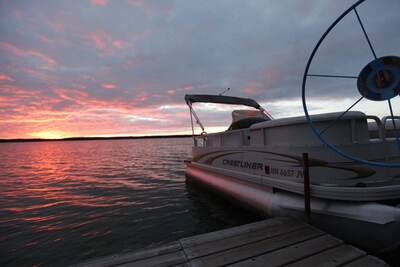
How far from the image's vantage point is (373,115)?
4188mm

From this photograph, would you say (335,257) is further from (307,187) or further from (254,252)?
(307,187)

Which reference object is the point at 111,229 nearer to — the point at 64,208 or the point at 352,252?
the point at 64,208

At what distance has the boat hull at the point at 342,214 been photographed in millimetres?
3174

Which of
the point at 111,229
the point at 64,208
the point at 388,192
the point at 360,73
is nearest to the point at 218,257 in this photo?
the point at 388,192

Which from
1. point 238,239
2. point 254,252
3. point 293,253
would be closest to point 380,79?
point 293,253

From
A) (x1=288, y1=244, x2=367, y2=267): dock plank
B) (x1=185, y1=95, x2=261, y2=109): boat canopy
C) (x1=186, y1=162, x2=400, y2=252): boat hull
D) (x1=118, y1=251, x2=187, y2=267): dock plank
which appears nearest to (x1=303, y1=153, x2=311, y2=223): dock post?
(x1=186, y1=162, x2=400, y2=252): boat hull

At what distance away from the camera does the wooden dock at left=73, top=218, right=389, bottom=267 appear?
2842 millimetres

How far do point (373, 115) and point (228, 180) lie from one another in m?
4.13

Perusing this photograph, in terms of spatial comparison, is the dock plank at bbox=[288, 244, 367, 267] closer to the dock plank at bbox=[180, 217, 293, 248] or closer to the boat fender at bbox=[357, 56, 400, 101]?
the dock plank at bbox=[180, 217, 293, 248]

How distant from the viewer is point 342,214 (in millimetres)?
3652

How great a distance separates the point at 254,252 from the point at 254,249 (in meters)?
0.08

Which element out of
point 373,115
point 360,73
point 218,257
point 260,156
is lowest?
point 218,257

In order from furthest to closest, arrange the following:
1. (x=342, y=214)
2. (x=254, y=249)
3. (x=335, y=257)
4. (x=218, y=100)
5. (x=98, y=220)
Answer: (x=218, y=100), (x=98, y=220), (x=342, y=214), (x=254, y=249), (x=335, y=257)

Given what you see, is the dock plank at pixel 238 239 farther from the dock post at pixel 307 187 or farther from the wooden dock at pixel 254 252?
the dock post at pixel 307 187
